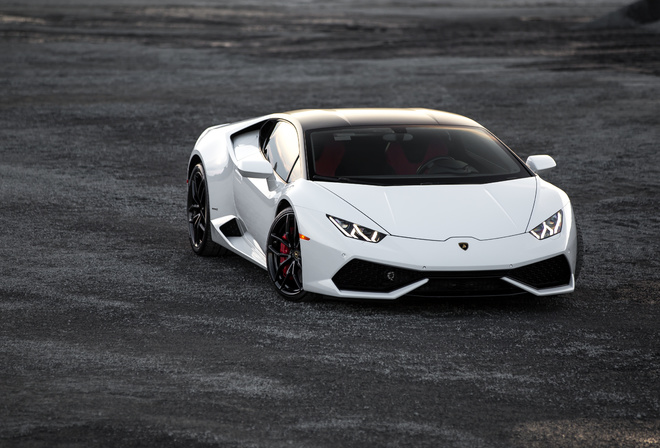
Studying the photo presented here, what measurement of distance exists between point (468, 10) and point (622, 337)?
48.1 metres

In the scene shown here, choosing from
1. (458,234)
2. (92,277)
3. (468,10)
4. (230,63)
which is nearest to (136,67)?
(230,63)

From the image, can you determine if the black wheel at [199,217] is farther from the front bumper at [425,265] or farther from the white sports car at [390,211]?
the front bumper at [425,265]

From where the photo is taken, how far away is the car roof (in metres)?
8.28

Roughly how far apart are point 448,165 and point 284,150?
51.0 inches

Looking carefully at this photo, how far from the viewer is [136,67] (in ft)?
84.0

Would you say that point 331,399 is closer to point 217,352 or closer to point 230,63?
point 217,352

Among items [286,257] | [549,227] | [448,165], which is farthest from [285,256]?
[549,227]

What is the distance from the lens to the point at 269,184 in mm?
8086

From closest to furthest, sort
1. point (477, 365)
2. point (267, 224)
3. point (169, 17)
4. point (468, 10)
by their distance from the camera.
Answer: point (477, 365)
point (267, 224)
point (169, 17)
point (468, 10)

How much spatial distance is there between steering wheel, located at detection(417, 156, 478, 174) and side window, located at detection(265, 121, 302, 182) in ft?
3.08

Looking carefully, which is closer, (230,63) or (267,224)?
(267,224)

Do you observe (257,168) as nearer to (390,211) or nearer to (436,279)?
(390,211)

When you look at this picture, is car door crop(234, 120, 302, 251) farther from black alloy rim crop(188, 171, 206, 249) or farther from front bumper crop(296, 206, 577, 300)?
front bumper crop(296, 206, 577, 300)

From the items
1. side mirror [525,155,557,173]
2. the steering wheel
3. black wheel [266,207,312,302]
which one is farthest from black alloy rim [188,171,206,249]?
side mirror [525,155,557,173]
